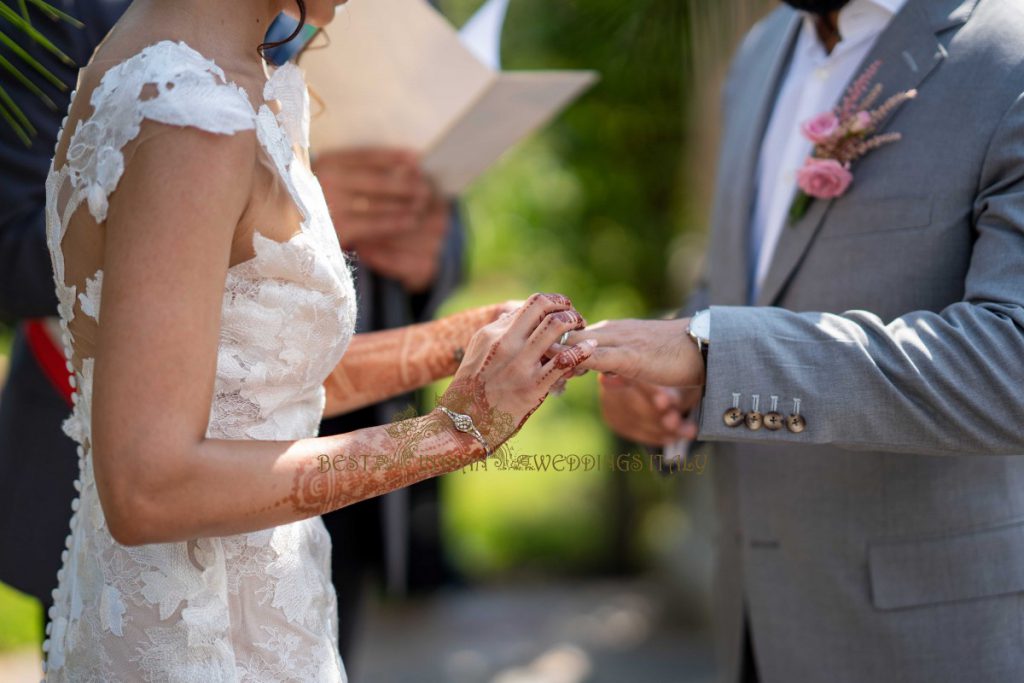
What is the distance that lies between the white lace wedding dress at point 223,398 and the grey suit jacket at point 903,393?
2.37 ft

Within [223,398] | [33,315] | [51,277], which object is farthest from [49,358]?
[223,398]

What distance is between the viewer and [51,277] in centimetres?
215

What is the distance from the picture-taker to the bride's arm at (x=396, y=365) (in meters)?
1.93

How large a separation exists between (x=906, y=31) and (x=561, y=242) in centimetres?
369

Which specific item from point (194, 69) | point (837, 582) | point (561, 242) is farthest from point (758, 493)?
point (561, 242)

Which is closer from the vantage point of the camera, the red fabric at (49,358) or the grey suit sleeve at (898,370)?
the grey suit sleeve at (898,370)

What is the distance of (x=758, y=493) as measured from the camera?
2203 mm

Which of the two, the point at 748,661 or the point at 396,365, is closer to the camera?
the point at 396,365

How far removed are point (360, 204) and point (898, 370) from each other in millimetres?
1437

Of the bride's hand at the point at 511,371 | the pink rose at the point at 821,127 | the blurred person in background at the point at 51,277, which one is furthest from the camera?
the blurred person in background at the point at 51,277

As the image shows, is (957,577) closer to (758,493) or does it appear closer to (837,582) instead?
(837,582)

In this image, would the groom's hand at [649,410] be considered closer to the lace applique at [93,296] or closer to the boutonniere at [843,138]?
the boutonniere at [843,138]

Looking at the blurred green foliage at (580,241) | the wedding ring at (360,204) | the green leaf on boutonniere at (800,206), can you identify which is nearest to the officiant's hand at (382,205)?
the wedding ring at (360,204)

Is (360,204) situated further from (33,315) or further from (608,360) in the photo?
(608,360)
